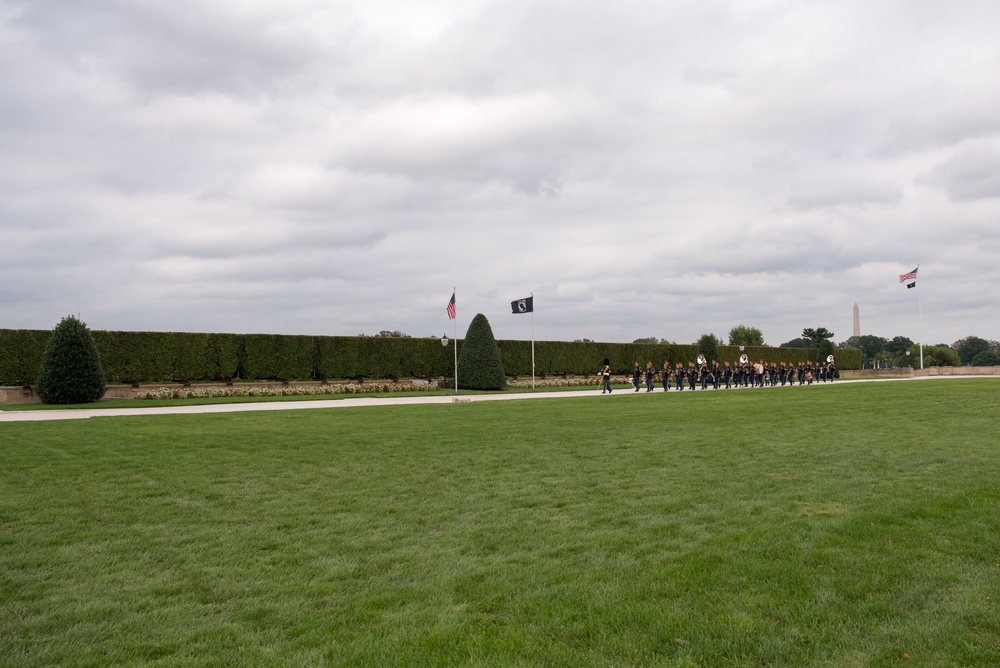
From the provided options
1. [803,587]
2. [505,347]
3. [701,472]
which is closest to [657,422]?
[701,472]

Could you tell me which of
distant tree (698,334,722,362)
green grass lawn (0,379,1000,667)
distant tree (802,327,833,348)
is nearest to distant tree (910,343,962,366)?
distant tree (802,327,833,348)

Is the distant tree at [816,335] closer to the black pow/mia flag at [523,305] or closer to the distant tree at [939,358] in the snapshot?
the distant tree at [939,358]

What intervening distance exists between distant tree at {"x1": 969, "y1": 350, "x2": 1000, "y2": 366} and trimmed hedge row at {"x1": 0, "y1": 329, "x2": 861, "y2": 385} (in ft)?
312

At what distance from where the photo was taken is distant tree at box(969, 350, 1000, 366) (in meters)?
113

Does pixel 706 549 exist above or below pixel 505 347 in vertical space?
below

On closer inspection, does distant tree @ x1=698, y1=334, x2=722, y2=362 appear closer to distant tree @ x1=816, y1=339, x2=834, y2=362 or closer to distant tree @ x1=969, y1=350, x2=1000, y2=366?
distant tree @ x1=816, y1=339, x2=834, y2=362

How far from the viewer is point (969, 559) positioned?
496cm

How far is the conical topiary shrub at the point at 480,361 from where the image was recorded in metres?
36.6

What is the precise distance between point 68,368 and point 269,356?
1019cm

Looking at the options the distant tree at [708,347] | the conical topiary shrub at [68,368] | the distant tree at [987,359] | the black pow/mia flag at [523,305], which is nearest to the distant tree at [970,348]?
the distant tree at [987,359]

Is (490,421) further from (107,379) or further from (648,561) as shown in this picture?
(107,379)

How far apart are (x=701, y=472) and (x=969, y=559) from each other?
3.90 metres

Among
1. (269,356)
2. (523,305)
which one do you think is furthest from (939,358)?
(269,356)

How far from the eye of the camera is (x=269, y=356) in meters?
34.1
